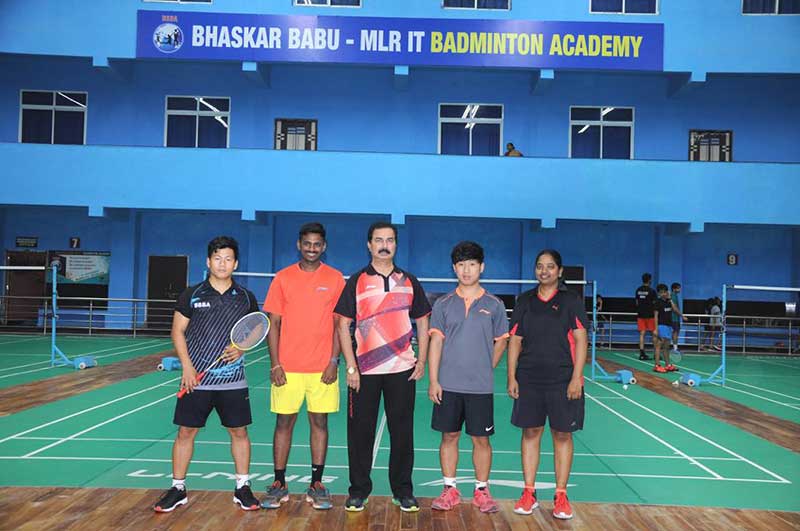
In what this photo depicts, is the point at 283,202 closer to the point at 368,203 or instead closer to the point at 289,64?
the point at 368,203

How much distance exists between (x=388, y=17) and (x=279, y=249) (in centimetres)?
734

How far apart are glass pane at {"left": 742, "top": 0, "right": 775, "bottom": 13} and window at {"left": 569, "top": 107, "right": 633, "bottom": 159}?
413 centimetres

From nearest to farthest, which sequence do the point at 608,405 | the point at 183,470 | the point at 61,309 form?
the point at 183,470, the point at 608,405, the point at 61,309

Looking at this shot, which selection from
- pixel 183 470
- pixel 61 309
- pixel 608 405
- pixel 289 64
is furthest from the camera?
pixel 61 309

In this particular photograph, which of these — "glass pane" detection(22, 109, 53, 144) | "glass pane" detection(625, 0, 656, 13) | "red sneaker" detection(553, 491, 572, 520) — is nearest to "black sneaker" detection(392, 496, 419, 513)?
"red sneaker" detection(553, 491, 572, 520)

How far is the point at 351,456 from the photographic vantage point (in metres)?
5.12

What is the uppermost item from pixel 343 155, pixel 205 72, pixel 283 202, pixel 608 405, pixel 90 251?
pixel 205 72

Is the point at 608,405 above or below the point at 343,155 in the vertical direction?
below

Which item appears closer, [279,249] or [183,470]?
[183,470]

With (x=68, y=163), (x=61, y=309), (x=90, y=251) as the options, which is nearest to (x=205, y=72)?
(x=68, y=163)

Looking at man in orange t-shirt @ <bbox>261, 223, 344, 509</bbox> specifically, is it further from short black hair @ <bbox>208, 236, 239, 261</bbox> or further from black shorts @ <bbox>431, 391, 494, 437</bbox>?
black shorts @ <bbox>431, 391, 494, 437</bbox>

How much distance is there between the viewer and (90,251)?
21344 millimetres

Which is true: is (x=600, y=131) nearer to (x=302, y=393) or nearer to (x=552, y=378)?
(x=552, y=378)

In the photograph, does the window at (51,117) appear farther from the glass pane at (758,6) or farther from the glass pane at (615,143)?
the glass pane at (758,6)
